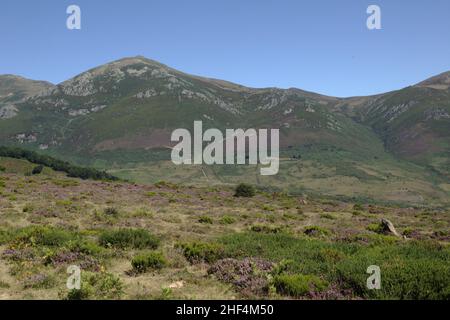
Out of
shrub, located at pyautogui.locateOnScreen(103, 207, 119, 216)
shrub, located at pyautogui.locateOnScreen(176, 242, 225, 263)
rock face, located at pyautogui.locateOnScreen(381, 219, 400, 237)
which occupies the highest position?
shrub, located at pyautogui.locateOnScreen(176, 242, 225, 263)

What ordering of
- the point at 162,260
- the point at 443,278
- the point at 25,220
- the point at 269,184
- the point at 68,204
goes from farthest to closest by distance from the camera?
1. the point at 269,184
2. the point at 68,204
3. the point at 25,220
4. the point at 162,260
5. the point at 443,278

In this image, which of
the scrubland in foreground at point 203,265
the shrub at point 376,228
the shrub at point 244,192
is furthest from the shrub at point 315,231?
the shrub at point 244,192

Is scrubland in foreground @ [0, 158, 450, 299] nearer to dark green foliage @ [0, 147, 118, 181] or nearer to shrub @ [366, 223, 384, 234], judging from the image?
shrub @ [366, 223, 384, 234]

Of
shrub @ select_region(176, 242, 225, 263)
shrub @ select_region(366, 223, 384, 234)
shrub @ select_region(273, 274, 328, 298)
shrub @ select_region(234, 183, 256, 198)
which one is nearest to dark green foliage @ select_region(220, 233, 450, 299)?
shrub @ select_region(176, 242, 225, 263)

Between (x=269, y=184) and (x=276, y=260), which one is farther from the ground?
(x=276, y=260)

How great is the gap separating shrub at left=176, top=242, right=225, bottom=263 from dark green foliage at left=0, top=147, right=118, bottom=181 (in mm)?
61467

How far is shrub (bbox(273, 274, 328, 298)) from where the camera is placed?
10.2 m

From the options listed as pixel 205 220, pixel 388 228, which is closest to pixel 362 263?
pixel 388 228

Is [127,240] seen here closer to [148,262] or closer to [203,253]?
[148,262]

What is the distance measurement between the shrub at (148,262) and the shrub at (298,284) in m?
4.26

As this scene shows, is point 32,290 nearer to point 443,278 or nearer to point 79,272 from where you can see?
point 79,272
